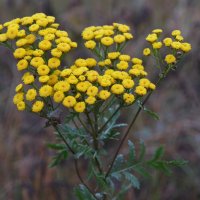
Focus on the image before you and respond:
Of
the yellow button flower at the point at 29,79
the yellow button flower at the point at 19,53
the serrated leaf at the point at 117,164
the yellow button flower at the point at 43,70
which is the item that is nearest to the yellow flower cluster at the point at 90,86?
the yellow button flower at the point at 43,70

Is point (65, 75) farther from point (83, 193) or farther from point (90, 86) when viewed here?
point (83, 193)

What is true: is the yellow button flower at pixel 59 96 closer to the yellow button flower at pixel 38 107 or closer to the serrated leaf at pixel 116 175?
the yellow button flower at pixel 38 107

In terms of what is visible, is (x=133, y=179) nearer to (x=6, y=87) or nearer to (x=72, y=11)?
(x=6, y=87)

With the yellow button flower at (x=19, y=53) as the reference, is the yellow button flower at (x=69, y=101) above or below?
below

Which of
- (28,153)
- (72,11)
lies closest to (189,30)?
(72,11)

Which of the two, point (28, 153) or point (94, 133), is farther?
point (28, 153)
